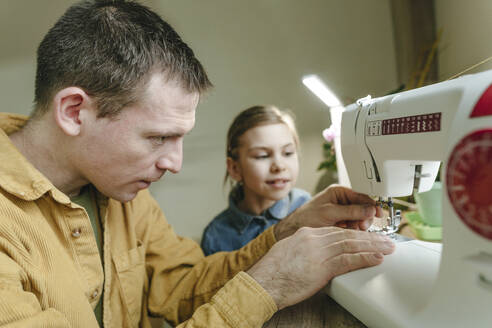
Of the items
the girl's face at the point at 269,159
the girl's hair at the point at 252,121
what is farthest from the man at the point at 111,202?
the girl's hair at the point at 252,121

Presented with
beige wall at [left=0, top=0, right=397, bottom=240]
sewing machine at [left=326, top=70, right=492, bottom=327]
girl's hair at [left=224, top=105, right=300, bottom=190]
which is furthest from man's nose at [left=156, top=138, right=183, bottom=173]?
beige wall at [left=0, top=0, right=397, bottom=240]

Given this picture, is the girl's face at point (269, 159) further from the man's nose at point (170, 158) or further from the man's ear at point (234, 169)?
the man's nose at point (170, 158)

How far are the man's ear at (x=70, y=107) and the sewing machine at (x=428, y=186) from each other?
647 millimetres

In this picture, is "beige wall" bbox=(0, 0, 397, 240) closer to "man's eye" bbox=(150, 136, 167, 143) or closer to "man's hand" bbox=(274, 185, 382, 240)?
"man's hand" bbox=(274, 185, 382, 240)

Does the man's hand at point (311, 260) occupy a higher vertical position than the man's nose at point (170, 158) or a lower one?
lower

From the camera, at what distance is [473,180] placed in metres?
0.44

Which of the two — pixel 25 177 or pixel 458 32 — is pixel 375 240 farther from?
pixel 458 32

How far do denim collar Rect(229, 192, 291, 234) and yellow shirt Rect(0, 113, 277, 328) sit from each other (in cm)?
46

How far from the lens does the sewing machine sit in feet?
1.44

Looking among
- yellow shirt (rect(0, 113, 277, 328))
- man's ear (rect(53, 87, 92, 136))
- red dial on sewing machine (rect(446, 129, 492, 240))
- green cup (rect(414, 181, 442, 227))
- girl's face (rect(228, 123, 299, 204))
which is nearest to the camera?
red dial on sewing machine (rect(446, 129, 492, 240))

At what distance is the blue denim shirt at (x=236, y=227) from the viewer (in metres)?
1.60

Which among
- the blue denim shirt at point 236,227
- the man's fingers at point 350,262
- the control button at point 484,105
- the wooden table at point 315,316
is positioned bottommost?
the blue denim shirt at point 236,227

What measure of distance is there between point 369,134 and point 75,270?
76 cm

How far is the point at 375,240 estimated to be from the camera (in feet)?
2.33
